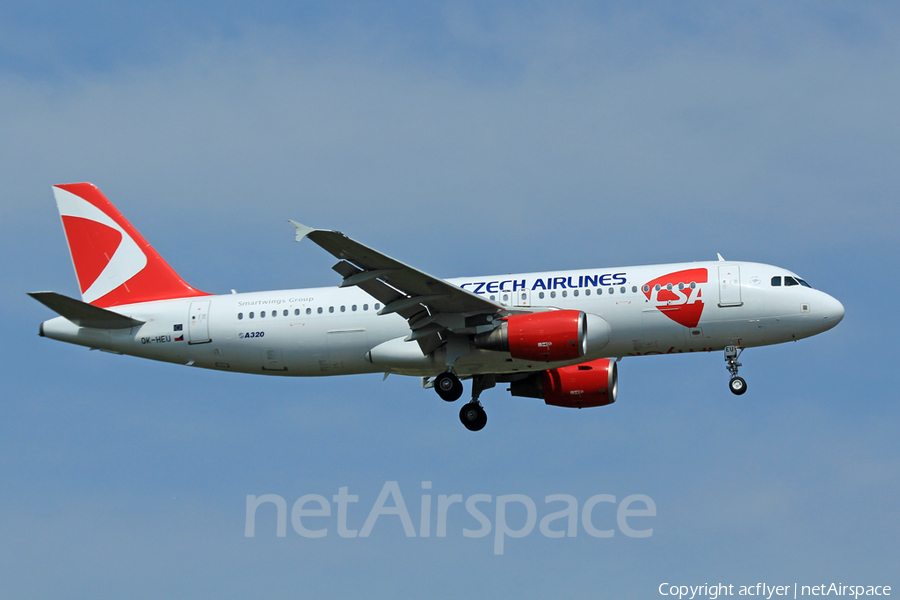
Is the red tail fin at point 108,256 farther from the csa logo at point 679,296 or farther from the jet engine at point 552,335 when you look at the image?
the csa logo at point 679,296

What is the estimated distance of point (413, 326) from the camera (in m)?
33.1

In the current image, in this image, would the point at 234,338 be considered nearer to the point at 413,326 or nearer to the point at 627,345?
the point at 413,326

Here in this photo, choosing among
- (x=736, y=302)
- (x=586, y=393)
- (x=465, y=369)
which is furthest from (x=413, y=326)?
(x=736, y=302)

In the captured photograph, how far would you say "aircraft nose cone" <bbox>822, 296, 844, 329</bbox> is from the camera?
32531 mm

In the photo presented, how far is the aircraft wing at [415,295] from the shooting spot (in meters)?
29.8

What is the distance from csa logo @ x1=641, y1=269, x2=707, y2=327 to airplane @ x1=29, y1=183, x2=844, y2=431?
43 millimetres

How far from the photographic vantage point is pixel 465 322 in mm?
32750

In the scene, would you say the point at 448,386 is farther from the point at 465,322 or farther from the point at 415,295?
the point at 415,295

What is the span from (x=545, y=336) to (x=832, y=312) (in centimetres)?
898

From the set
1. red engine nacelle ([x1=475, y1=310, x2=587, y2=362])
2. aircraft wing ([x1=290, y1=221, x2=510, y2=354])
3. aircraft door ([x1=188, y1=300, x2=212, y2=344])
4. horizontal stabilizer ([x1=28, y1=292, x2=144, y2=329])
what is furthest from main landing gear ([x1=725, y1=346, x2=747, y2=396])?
horizontal stabilizer ([x1=28, y1=292, x2=144, y2=329])

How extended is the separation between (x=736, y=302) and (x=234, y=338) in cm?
1611

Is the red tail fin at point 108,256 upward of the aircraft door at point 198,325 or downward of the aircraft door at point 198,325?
upward

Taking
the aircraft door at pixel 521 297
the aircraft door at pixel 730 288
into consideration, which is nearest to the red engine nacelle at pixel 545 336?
the aircraft door at pixel 521 297

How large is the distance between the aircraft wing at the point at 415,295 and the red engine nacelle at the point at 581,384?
535 cm
